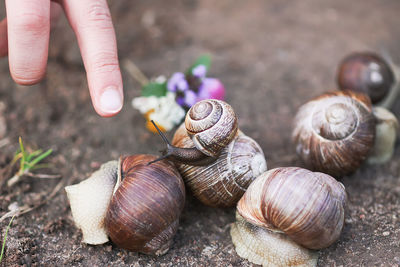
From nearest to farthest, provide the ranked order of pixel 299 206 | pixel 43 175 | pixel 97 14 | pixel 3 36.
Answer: pixel 299 206 < pixel 97 14 < pixel 3 36 < pixel 43 175

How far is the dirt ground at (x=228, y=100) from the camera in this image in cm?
326

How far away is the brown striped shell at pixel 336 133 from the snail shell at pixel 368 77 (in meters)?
0.53

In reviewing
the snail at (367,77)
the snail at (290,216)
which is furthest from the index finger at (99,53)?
the snail at (367,77)

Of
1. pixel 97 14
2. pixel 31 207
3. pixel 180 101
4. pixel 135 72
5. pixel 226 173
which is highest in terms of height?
pixel 97 14

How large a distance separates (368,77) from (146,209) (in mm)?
2910

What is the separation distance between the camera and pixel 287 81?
5398 millimetres

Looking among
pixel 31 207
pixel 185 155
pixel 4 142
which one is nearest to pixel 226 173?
pixel 185 155

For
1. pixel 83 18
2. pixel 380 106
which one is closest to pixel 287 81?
pixel 380 106

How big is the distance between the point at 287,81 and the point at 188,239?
2912 millimetres

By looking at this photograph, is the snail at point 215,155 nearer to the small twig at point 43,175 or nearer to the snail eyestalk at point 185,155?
the snail eyestalk at point 185,155

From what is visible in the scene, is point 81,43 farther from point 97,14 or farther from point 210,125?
point 210,125

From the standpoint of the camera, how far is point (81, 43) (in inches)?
133

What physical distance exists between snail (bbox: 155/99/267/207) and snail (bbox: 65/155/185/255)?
19cm

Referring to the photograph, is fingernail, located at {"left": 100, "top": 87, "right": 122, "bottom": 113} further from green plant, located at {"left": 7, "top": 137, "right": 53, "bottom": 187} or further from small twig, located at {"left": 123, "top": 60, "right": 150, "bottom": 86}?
small twig, located at {"left": 123, "top": 60, "right": 150, "bottom": 86}
